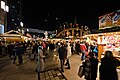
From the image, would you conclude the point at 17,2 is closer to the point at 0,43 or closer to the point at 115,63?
the point at 0,43

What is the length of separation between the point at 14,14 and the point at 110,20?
102596 mm

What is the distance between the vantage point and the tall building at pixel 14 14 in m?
108

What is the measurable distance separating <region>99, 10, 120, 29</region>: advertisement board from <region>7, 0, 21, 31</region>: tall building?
9540cm

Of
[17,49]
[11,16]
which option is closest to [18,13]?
[11,16]

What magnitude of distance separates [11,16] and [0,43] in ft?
293

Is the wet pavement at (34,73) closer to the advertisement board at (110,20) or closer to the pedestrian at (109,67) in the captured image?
the advertisement board at (110,20)

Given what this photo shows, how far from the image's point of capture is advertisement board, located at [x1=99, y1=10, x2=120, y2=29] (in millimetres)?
14256

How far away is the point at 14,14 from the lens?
112125mm

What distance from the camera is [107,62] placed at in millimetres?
5809

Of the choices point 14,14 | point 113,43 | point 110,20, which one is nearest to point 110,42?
point 113,43

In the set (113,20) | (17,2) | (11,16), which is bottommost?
(113,20)

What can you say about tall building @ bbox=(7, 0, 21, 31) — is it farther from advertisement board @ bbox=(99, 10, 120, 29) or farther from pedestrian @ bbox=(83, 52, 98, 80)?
pedestrian @ bbox=(83, 52, 98, 80)

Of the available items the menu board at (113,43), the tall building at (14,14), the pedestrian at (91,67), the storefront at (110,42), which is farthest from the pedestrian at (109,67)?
the tall building at (14,14)

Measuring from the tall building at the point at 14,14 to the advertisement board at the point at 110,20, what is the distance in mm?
95398
